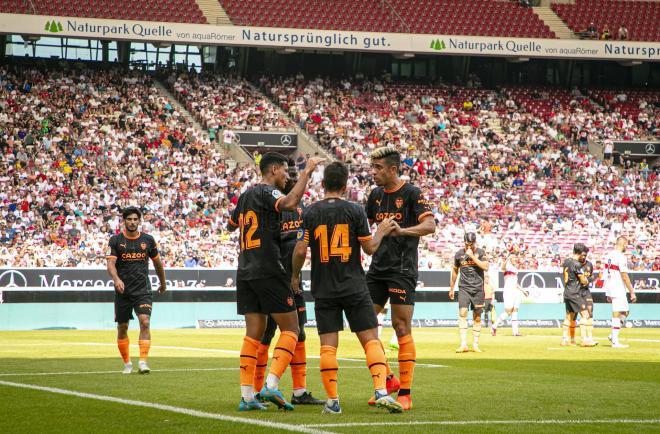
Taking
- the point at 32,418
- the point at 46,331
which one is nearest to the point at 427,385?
the point at 32,418

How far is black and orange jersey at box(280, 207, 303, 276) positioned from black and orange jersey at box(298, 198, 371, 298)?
0.87m

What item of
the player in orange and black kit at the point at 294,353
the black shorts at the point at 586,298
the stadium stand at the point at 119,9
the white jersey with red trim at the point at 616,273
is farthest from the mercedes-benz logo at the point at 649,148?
the player in orange and black kit at the point at 294,353

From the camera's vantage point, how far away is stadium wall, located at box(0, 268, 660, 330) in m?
31.1

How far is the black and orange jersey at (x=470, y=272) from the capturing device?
2072 cm

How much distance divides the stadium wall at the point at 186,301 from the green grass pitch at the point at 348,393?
1016 cm

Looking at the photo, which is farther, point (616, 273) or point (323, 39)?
point (323, 39)

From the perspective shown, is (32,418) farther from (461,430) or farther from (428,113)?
(428,113)

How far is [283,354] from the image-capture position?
978 centimetres

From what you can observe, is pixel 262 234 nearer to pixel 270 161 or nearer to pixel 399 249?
pixel 270 161

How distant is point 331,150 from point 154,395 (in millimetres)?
37701

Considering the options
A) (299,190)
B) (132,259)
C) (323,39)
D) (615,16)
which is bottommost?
(132,259)

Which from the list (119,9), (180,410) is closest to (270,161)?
(180,410)

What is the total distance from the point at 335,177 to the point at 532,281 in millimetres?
26625

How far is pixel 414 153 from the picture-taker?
4884 centimetres
